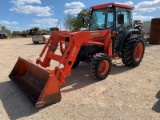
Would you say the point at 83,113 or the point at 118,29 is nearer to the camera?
the point at 83,113

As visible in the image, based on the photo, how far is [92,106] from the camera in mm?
4309

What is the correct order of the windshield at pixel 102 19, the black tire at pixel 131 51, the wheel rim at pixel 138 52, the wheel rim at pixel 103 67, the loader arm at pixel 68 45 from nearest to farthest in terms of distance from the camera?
1. the loader arm at pixel 68 45
2. the wheel rim at pixel 103 67
3. the windshield at pixel 102 19
4. the black tire at pixel 131 51
5. the wheel rim at pixel 138 52

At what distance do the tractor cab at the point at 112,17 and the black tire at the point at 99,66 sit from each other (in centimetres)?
136

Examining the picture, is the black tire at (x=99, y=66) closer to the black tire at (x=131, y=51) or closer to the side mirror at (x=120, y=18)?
the black tire at (x=131, y=51)

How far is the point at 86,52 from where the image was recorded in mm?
6410

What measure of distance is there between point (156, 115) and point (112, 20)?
12.2ft

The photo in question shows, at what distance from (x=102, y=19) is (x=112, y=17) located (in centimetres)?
40

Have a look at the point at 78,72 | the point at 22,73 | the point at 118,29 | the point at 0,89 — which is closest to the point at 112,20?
the point at 118,29

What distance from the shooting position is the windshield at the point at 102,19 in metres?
6.77

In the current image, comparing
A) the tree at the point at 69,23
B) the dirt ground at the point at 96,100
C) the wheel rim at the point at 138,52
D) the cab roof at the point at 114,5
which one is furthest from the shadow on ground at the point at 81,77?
the tree at the point at 69,23

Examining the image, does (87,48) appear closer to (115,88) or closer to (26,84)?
(115,88)

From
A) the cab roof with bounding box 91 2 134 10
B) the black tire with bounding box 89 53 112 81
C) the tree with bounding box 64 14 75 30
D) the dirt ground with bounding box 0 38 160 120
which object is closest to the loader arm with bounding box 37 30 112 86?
the black tire with bounding box 89 53 112 81

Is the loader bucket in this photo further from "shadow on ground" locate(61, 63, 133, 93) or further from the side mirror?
the side mirror

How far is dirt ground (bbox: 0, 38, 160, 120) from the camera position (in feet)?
12.9
